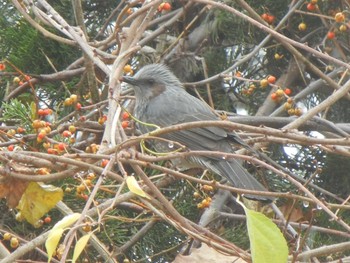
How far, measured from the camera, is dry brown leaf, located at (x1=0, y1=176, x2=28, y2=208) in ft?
11.4

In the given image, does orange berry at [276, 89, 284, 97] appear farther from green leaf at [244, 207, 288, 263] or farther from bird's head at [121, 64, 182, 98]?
green leaf at [244, 207, 288, 263]

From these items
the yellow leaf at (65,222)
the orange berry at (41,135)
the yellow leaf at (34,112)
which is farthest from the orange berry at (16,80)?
the yellow leaf at (65,222)

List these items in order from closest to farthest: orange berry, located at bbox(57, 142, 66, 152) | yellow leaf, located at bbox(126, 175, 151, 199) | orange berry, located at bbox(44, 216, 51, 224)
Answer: yellow leaf, located at bbox(126, 175, 151, 199) < orange berry, located at bbox(57, 142, 66, 152) < orange berry, located at bbox(44, 216, 51, 224)

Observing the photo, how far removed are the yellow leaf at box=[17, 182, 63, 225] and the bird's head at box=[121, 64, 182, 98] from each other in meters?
1.66

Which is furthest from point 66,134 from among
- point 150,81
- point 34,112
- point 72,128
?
point 150,81

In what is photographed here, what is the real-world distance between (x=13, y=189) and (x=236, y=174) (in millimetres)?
1329

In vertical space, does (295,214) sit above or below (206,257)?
below

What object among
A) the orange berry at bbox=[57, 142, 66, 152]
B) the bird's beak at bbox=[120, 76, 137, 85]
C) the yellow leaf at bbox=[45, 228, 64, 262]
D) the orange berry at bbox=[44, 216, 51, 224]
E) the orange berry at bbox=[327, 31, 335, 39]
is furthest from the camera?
the bird's beak at bbox=[120, 76, 137, 85]

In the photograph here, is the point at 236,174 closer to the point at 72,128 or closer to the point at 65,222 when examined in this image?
the point at 72,128

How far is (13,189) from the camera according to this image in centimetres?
353

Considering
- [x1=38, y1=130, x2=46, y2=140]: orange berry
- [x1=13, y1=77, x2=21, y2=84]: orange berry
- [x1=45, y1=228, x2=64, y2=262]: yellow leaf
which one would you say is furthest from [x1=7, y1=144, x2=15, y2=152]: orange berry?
[x1=45, y1=228, x2=64, y2=262]: yellow leaf

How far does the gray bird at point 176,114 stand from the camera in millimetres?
4773

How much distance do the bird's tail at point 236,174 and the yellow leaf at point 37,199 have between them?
3.50 feet

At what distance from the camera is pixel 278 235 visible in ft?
8.39
